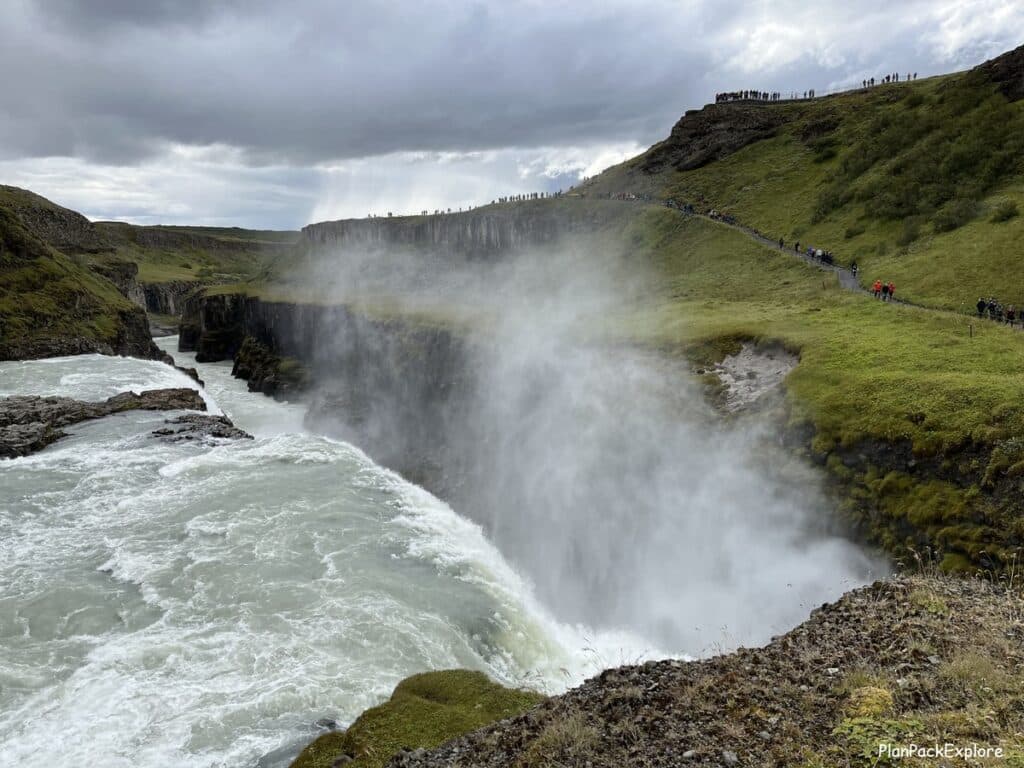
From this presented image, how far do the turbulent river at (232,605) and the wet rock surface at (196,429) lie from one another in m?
1.44

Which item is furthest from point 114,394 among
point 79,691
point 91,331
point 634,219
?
point 634,219

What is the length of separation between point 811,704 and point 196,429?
37689 millimetres

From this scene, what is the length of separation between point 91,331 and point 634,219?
6403 cm

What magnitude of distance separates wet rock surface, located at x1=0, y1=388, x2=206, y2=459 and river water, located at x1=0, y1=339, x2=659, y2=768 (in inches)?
60.1

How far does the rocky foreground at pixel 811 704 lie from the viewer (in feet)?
25.8

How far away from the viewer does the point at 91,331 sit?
217 ft

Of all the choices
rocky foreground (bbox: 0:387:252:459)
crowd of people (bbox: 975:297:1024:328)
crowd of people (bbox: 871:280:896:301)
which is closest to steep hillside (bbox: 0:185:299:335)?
rocky foreground (bbox: 0:387:252:459)

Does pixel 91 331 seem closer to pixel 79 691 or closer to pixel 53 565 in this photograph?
pixel 53 565

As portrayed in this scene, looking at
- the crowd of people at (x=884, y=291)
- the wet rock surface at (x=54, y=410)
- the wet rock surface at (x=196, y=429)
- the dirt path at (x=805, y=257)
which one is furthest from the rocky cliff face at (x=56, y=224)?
the crowd of people at (x=884, y=291)

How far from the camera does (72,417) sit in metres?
38.2

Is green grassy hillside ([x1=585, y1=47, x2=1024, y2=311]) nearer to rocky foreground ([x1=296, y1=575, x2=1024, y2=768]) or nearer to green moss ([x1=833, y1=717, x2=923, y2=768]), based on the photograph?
rocky foreground ([x1=296, y1=575, x2=1024, y2=768])

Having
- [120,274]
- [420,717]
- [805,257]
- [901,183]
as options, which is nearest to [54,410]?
[420,717]

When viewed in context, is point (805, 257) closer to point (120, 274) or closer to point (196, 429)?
point (196, 429)

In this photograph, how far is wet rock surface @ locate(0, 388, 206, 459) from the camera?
33.8m
